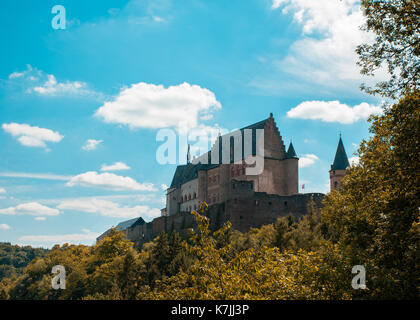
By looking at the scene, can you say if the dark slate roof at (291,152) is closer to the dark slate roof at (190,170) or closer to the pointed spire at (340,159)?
the dark slate roof at (190,170)

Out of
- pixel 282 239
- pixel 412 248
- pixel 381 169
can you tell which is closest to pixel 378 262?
pixel 412 248

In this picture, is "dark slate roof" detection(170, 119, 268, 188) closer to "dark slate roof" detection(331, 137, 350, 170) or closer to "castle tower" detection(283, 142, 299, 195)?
"castle tower" detection(283, 142, 299, 195)

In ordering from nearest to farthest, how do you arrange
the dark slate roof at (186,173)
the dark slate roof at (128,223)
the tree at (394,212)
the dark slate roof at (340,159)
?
the tree at (394,212)
the dark slate roof at (340,159)
the dark slate roof at (186,173)
the dark slate roof at (128,223)

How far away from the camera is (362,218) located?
19.9 m

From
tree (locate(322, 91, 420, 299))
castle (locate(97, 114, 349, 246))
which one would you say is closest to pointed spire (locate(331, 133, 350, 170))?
castle (locate(97, 114, 349, 246))

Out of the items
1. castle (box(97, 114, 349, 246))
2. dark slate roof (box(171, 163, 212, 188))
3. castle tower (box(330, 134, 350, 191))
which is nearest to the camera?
castle (box(97, 114, 349, 246))

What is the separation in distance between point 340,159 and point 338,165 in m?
1.13

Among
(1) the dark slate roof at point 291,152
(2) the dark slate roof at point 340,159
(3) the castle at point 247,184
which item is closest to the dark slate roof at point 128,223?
(3) the castle at point 247,184

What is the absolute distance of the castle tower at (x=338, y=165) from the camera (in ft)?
263

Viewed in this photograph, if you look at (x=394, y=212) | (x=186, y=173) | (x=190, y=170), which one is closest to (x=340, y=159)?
(x=190, y=170)

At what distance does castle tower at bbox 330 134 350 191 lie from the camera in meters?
80.1

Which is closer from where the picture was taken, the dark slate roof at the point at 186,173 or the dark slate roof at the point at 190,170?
the dark slate roof at the point at 190,170
